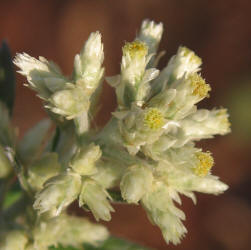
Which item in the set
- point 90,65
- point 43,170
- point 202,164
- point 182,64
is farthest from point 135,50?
point 43,170

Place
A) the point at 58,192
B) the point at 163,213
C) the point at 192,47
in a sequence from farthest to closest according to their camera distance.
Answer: the point at 192,47, the point at 163,213, the point at 58,192

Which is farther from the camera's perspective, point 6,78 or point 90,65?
point 6,78

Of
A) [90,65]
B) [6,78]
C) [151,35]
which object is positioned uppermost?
[151,35]

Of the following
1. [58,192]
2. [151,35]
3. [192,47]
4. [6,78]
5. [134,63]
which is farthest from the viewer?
[192,47]

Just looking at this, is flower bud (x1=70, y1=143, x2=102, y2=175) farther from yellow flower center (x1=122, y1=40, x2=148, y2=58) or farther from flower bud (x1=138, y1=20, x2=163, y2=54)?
flower bud (x1=138, y1=20, x2=163, y2=54)

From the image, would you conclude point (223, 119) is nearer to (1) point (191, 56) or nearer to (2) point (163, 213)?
(1) point (191, 56)

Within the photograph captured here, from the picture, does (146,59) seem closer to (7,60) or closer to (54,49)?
(7,60)

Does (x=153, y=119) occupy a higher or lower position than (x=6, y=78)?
higher
